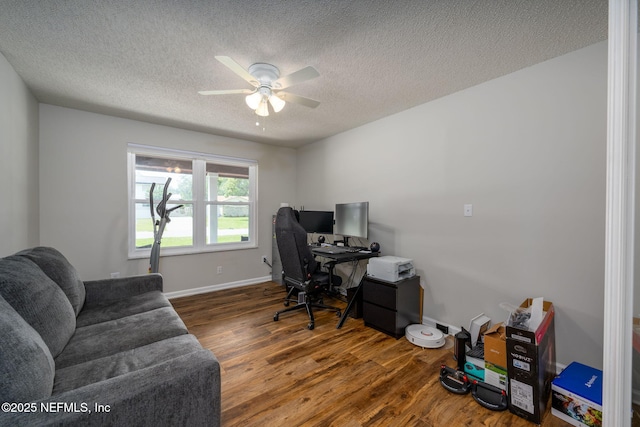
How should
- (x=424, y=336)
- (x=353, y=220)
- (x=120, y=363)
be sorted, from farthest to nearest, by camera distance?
(x=353, y=220) < (x=424, y=336) < (x=120, y=363)

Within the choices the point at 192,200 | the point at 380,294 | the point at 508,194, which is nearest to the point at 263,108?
the point at 380,294

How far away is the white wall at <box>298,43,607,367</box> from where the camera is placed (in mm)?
1828

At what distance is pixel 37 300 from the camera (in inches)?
51.9

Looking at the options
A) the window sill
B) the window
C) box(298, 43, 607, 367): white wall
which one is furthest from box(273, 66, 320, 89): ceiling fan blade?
the window sill

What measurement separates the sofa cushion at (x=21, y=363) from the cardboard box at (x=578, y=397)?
254cm

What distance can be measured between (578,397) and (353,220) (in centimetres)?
231

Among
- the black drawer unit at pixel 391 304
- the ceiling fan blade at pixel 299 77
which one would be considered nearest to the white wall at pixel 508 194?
the black drawer unit at pixel 391 304

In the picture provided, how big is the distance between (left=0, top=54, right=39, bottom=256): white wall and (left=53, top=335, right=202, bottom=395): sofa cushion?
5.17 feet

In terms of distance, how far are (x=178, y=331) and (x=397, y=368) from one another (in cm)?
165

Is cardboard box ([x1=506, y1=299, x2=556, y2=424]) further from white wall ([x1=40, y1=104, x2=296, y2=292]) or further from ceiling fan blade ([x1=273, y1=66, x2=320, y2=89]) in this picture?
white wall ([x1=40, y1=104, x2=296, y2=292])

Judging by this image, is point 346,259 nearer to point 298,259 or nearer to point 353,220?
point 298,259

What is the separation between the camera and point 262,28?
1.65 metres

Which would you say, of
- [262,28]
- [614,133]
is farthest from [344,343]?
[262,28]

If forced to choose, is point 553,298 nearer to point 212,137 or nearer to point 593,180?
point 593,180
